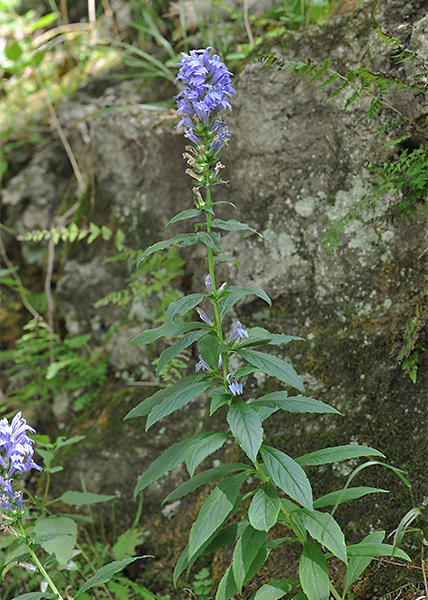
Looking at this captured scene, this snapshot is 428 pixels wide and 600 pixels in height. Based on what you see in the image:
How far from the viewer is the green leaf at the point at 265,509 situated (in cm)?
160

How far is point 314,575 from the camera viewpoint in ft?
5.53

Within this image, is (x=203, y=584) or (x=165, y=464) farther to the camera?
(x=203, y=584)

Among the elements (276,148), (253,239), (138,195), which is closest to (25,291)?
(138,195)

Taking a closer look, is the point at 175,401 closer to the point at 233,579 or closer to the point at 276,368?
the point at 276,368

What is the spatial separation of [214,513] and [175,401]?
0.41 metres

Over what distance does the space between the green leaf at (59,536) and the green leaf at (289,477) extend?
1090 millimetres

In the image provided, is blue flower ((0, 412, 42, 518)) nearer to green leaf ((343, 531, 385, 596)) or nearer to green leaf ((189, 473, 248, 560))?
green leaf ((189, 473, 248, 560))

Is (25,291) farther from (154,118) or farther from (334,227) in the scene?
(334,227)

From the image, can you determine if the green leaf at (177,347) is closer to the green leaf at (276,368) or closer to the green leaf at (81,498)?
the green leaf at (276,368)

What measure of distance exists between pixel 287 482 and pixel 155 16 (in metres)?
4.98

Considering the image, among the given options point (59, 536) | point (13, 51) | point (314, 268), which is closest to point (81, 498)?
point (59, 536)

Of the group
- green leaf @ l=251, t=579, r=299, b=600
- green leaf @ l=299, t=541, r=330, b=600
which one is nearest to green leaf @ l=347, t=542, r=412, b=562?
green leaf @ l=299, t=541, r=330, b=600

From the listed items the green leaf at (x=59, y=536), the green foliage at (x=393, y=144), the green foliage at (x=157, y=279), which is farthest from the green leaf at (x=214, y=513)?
the green foliage at (x=157, y=279)

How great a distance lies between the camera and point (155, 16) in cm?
505
